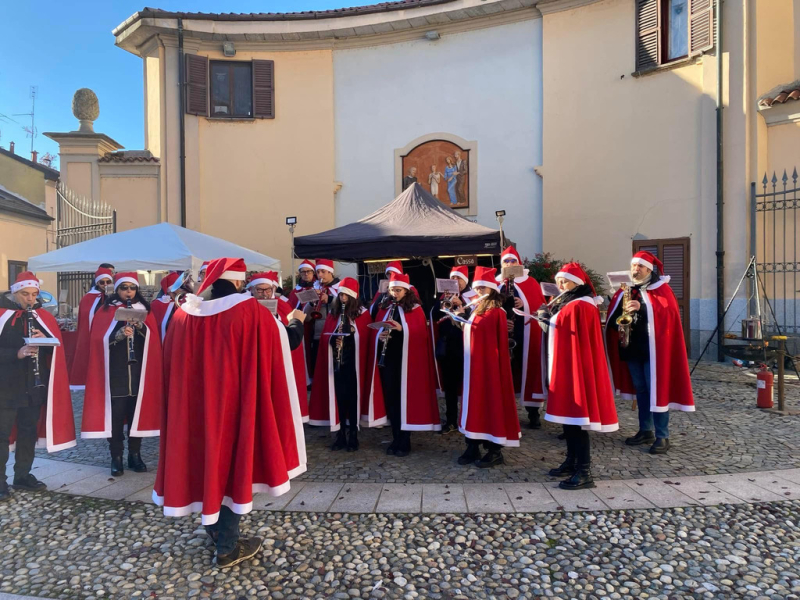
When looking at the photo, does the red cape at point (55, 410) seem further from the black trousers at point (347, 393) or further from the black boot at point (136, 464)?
the black trousers at point (347, 393)

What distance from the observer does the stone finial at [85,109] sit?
42.9 feet

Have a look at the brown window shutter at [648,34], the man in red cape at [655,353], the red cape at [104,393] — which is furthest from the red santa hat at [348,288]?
the brown window shutter at [648,34]

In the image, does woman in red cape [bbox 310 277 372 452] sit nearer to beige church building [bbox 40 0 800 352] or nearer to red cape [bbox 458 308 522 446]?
red cape [bbox 458 308 522 446]

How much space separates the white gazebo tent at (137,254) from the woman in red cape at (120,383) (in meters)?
2.13

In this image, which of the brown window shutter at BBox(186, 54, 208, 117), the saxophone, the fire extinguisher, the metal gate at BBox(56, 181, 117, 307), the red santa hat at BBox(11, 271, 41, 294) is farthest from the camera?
the brown window shutter at BBox(186, 54, 208, 117)

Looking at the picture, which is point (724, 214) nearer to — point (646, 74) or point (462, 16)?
point (646, 74)

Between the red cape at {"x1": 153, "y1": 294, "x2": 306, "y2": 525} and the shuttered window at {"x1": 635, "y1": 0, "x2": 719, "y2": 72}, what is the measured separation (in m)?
10.4

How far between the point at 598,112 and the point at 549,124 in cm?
100

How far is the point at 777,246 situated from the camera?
9.27 metres

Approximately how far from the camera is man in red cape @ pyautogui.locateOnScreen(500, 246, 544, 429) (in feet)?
19.7

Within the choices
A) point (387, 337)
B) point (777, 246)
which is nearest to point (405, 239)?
point (387, 337)

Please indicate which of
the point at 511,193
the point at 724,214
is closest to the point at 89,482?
the point at 511,193

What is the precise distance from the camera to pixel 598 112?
35.6ft

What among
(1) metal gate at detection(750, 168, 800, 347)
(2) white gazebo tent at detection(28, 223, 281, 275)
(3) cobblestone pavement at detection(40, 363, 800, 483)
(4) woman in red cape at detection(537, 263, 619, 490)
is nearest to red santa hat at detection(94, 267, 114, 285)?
(2) white gazebo tent at detection(28, 223, 281, 275)
